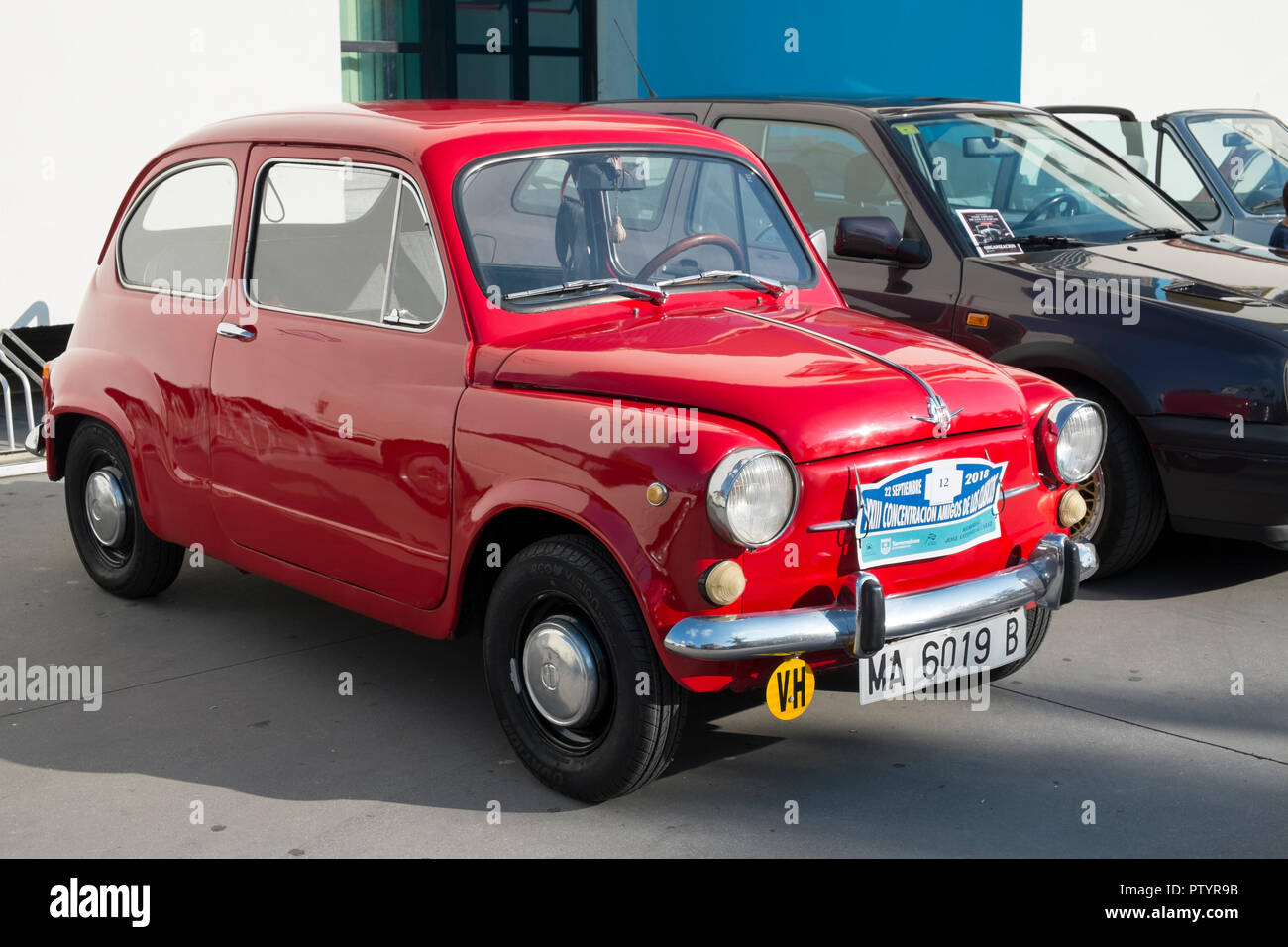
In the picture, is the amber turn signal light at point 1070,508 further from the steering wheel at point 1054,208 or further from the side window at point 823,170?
the steering wheel at point 1054,208

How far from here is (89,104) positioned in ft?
32.5

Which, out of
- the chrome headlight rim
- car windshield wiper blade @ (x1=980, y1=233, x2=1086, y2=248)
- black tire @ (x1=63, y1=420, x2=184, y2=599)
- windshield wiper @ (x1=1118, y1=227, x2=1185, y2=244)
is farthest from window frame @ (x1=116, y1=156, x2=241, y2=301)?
windshield wiper @ (x1=1118, y1=227, x2=1185, y2=244)

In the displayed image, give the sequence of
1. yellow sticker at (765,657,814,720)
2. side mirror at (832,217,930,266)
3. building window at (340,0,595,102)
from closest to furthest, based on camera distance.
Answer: yellow sticker at (765,657,814,720)
side mirror at (832,217,930,266)
building window at (340,0,595,102)

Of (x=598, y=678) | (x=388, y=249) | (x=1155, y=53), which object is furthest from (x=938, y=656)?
(x=1155, y=53)

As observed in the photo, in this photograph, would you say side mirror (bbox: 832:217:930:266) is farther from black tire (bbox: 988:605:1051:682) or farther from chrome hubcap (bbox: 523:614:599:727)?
chrome hubcap (bbox: 523:614:599:727)

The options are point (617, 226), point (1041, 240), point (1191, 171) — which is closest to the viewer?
point (617, 226)

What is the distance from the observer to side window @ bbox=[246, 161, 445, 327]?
4.40m

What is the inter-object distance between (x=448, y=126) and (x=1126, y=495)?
291cm

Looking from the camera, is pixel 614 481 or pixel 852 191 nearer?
pixel 614 481

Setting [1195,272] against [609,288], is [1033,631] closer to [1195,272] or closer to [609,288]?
[609,288]

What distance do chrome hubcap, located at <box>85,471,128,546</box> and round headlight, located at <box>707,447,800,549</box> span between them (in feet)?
10.00

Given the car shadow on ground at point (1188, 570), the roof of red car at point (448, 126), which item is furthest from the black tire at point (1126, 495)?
the roof of red car at point (448, 126)

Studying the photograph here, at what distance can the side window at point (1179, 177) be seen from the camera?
29.8 feet
